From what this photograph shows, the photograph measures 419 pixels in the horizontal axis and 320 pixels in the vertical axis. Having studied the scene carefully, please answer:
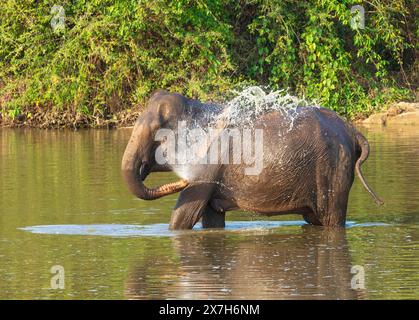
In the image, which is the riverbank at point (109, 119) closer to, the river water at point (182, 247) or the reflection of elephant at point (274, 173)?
the river water at point (182, 247)

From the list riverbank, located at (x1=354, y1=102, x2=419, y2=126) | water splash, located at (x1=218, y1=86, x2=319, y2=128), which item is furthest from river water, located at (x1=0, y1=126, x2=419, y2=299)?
riverbank, located at (x1=354, y1=102, x2=419, y2=126)

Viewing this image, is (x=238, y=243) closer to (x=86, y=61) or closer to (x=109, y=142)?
(x=109, y=142)

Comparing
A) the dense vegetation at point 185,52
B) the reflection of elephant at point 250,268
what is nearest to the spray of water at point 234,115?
the reflection of elephant at point 250,268

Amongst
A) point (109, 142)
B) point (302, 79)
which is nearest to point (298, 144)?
point (109, 142)

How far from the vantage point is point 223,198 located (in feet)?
39.9

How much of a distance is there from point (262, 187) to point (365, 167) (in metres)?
4.75

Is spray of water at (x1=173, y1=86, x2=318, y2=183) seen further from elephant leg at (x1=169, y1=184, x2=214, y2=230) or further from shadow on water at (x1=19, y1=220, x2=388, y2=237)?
shadow on water at (x1=19, y1=220, x2=388, y2=237)

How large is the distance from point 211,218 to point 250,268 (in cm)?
→ 207

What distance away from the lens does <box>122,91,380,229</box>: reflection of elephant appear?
12000 mm

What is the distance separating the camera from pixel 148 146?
11.9 meters

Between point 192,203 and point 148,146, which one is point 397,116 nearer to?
point 192,203

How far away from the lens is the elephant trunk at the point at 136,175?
38.8 ft

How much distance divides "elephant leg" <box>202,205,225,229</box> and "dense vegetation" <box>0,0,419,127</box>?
9.61 m

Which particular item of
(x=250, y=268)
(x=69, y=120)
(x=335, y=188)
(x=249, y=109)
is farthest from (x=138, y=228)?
(x=69, y=120)
